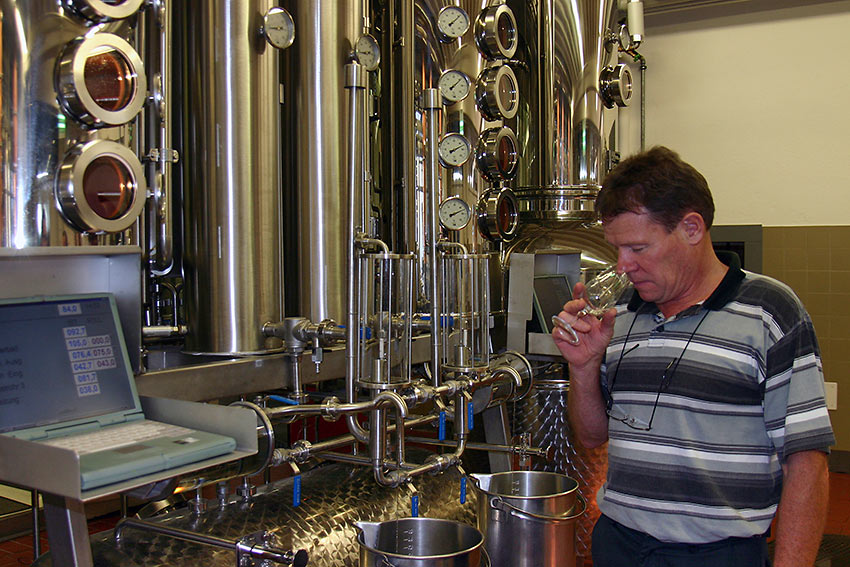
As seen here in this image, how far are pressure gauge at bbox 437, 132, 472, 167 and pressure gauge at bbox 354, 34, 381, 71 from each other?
0.56 m

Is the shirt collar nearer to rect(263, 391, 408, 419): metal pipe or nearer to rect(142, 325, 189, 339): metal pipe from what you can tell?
rect(263, 391, 408, 419): metal pipe

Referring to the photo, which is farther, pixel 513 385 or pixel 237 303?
Result: pixel 513 385

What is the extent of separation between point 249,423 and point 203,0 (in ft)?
4.68

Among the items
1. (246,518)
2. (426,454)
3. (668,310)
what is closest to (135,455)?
(246,518)

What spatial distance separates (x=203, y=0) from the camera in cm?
231

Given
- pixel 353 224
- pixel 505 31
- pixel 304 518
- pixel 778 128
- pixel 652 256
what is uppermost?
pixel 505 31

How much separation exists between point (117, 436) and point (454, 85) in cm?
218

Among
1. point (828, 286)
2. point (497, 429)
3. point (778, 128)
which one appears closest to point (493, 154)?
point (497, 429)

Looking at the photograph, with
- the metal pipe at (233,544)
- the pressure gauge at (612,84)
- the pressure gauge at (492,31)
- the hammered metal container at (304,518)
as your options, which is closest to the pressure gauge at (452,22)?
the pressure gauge at (492,31)

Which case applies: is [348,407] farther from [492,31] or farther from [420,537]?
[492,31]

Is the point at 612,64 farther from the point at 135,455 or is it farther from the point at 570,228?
the point at 135,455

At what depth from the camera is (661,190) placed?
5.77ft

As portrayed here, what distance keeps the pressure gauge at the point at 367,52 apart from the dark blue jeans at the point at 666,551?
164 centimetres

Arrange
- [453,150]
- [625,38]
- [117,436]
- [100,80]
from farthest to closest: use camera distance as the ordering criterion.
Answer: [625,38], [453,150], [100,80], [117,436]
